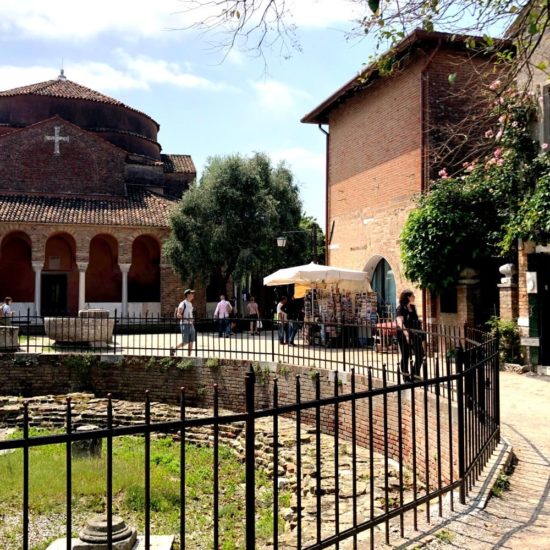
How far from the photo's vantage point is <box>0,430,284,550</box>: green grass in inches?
270

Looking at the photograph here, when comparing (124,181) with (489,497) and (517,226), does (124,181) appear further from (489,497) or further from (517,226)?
(489,497)

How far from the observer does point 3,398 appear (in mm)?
13258

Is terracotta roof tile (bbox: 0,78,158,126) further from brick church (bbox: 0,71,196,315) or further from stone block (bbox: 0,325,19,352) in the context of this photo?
stone block (bbox: 0,325,19,352)

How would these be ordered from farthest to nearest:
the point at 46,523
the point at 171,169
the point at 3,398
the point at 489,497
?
the point at 171,169
the point at 3,398
the point at 46,523
the point at 489,497

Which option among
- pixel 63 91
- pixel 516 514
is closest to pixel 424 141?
pixel 516 514

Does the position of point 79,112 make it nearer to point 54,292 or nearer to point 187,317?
point 54,292

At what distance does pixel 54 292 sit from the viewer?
27594mm

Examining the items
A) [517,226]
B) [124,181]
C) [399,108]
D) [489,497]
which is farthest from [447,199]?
[124,181]

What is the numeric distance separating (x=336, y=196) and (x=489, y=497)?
15.4m

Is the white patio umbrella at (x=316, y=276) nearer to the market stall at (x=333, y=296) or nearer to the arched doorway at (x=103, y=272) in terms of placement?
the market stall at (x=333, y=296)

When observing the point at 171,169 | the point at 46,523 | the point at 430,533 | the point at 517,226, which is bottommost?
the point at 46,523

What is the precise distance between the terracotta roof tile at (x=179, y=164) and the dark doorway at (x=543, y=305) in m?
24.9

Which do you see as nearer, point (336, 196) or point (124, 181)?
point (336, 196)

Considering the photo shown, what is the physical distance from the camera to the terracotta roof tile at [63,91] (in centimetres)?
3058
